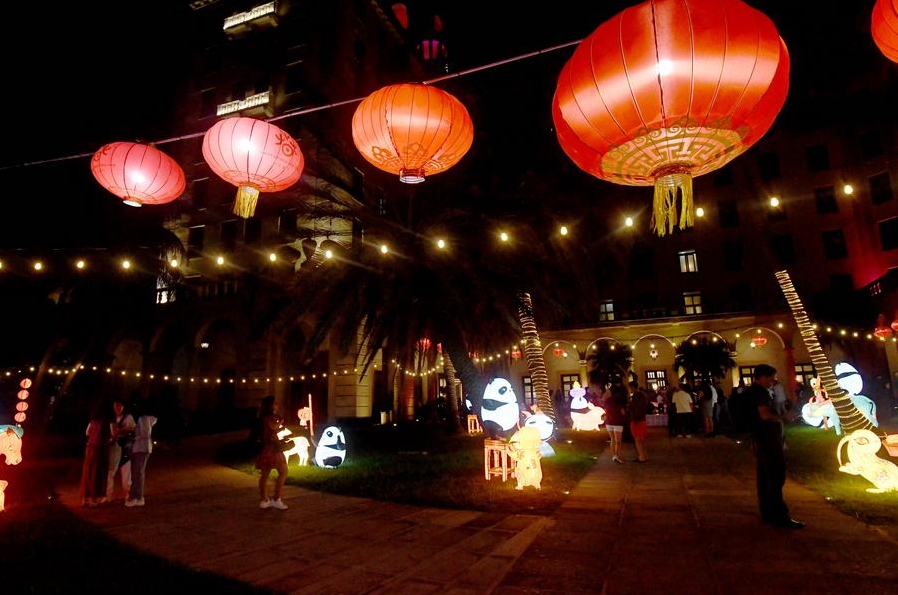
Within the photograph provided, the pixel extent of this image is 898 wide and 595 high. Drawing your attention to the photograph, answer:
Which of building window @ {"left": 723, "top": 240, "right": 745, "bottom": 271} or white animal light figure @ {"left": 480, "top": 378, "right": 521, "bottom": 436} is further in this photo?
building window @ {"left": 723, "top": 240, "right": 745, "bottom": 271}

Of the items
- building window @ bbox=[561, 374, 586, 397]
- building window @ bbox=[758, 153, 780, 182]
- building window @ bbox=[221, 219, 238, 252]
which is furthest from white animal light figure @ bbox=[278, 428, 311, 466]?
building window @ bbox=[758, 153, 780, 182]

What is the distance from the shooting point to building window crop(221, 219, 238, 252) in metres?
22.4

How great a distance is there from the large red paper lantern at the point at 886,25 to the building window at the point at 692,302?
29135 millimetres

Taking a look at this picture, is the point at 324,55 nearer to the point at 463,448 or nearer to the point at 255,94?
the point at 255,94

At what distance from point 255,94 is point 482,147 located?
55.6ft

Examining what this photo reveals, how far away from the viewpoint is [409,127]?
5176 mm

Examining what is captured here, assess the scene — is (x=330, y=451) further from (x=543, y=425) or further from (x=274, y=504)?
(x=543, y=425)

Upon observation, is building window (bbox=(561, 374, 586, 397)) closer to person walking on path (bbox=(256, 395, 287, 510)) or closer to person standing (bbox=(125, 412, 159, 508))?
person walking on path (bbox=(256, 395, 287, 510))

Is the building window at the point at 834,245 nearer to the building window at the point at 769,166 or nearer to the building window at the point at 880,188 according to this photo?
the building window at the point at 880,188

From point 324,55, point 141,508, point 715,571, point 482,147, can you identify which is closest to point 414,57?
point 324,55

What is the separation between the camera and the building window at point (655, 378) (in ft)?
98.9

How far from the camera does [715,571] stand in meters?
3.65

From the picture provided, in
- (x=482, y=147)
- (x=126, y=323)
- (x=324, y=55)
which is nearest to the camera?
(x=482, y=147)

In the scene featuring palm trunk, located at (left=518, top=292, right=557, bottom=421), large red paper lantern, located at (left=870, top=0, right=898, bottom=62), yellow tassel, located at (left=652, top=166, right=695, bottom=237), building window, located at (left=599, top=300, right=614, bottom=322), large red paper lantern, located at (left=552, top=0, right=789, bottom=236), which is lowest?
palm trunk, located at (left=518, top=292, right=557, bottom=421)
